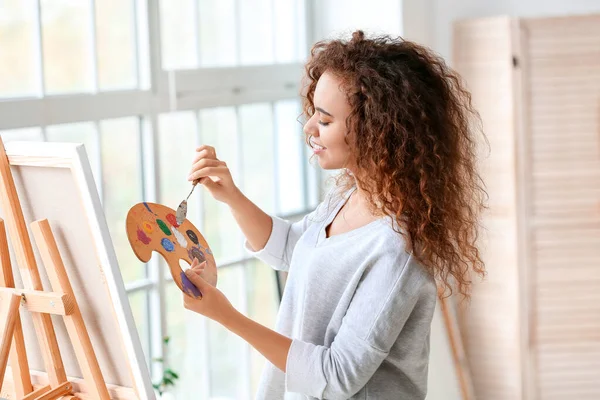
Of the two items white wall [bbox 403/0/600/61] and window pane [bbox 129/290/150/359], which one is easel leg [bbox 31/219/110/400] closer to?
window pane [bbox 129/290/150/359]

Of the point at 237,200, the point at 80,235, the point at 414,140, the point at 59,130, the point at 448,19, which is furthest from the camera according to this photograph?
the point at 448,19

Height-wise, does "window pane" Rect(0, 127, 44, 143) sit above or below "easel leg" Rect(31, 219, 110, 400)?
above

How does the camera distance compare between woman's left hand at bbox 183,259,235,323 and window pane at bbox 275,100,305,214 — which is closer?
woman's left hand at bbox 183,259,235,323

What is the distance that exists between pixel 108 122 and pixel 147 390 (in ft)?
4.11

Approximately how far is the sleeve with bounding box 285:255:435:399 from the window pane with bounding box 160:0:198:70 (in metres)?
1.48

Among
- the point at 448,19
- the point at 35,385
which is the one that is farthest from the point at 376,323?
the point at 448,19

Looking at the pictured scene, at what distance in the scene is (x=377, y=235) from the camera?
6.21 ft

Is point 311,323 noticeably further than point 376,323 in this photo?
Yes

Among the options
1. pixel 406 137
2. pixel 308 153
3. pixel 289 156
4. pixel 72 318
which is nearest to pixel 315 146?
pixel 406 137

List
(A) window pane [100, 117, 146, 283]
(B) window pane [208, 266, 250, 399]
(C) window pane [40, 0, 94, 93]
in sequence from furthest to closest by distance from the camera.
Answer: (B) window pane [208, 266, 250, 399] < (A) window pane [100, 117, 146, 283] < (C) window pane [40, 0, 94, 93]

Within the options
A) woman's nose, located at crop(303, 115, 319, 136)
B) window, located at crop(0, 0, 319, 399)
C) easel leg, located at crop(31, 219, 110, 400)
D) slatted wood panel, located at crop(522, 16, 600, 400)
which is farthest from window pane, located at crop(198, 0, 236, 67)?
easel leg, located at crop(31, 219, 110, 400)

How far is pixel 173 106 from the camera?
3.03 meters

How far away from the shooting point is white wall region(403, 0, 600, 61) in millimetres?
4043

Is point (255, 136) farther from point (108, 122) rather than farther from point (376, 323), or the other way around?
point (376, 323)
